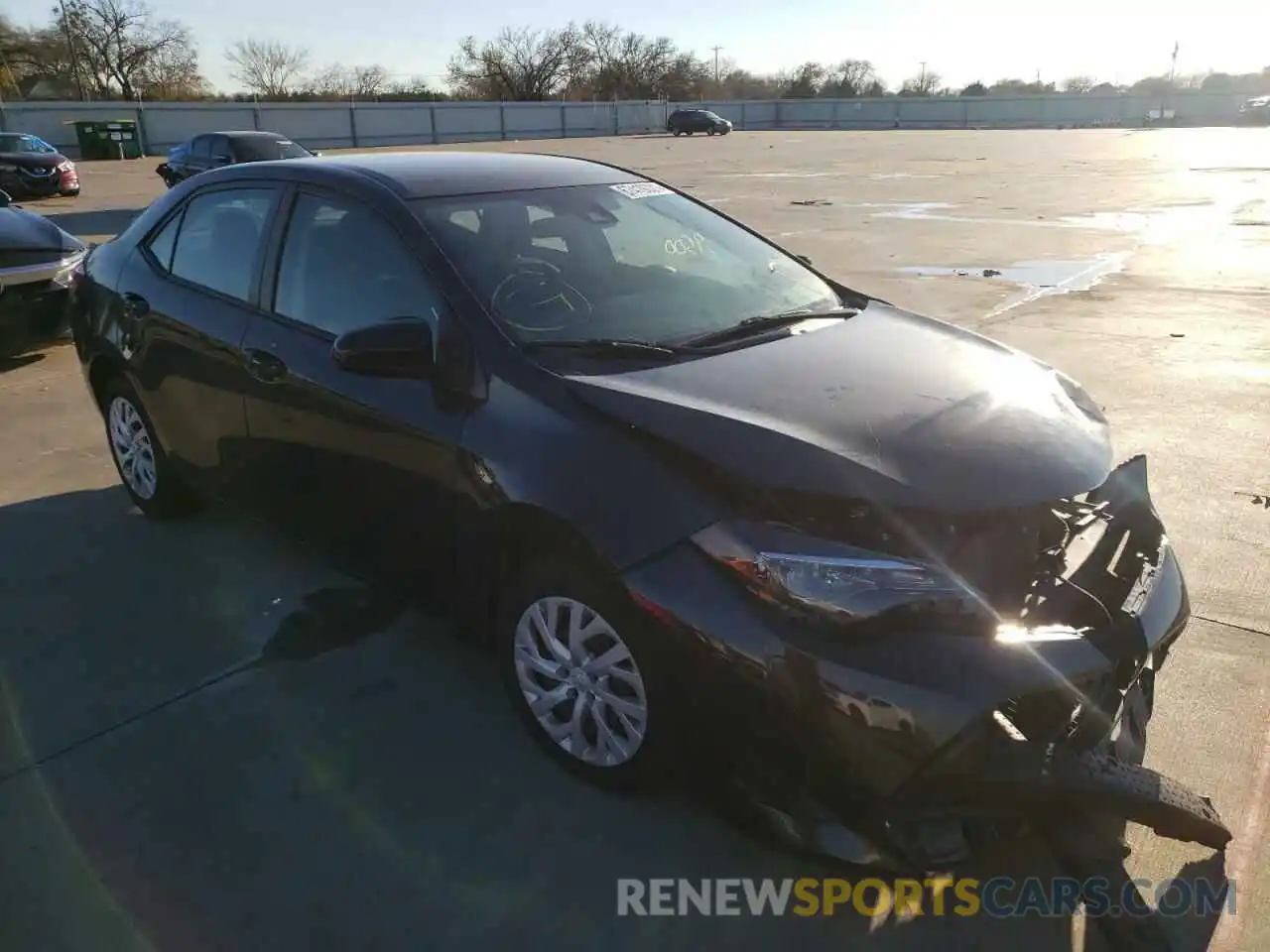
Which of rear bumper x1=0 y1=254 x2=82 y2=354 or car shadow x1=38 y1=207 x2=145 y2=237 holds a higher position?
rear bumper x1=0 y1=254 x2=82 y2=354

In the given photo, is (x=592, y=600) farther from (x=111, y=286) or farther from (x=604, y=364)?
(x=111, y=286)

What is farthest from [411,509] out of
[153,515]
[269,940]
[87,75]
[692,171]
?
[87,75]

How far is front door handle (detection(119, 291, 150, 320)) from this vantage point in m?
4.41

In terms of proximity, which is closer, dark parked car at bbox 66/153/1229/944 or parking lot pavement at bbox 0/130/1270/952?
dark parked car at bbox 66/153/1229/944

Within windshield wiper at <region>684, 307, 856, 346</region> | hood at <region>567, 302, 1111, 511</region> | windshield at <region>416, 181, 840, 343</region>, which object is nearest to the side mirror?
windshield at <region>416, 181, 840, 343</region>

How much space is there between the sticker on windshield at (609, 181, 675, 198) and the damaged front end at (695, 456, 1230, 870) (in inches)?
82.0

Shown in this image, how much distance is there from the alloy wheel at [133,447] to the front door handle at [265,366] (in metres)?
1.23

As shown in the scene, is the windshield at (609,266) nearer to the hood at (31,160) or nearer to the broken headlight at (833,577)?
the broken headlight at (833,577)

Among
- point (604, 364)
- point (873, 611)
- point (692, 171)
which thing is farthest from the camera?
point (692, 171)

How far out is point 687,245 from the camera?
12.8ft

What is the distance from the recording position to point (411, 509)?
321 centimetres

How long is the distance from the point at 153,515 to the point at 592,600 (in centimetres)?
311

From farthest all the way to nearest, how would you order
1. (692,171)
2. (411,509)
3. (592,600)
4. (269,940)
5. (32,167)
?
(692,171), (32,167), (411,509), (592,600), (269,940)

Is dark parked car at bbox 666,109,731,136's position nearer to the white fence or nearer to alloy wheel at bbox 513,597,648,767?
the white fence
